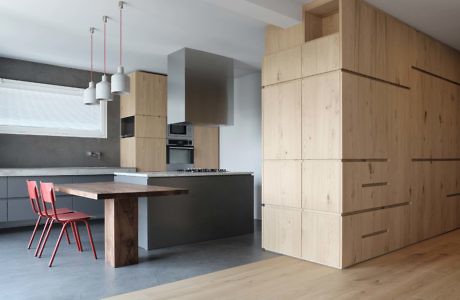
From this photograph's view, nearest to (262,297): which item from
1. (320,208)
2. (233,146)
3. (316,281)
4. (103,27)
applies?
(316,281)

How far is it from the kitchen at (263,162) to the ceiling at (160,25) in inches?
1.1

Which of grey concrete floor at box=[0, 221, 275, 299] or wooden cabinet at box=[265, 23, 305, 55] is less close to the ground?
wooden cabinet at box=[265, 23, 305, 55]

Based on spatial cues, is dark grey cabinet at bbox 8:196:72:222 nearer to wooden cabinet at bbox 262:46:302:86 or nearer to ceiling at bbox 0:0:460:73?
ceiling at bbox 0:0:460:73

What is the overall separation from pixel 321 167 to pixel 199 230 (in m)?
1.76

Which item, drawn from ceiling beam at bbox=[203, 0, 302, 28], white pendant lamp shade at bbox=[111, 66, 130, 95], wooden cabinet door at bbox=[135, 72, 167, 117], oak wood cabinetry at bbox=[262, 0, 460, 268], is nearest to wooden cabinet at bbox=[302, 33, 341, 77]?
oak wood cabinetry at bbox=[262, 0, 460, 268]

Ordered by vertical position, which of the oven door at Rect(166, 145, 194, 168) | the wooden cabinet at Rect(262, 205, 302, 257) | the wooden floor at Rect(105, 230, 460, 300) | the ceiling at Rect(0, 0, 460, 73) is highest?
the ceiling at Rect(0, 0, 460, 73)

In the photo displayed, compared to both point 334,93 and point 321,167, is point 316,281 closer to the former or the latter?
point 321,167

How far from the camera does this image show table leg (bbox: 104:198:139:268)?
11.2 ft

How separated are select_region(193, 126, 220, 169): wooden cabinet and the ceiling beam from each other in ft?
11.1

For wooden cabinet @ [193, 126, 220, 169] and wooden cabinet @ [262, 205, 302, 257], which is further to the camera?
wooden cabinet @ [193, 126, 220, 169]

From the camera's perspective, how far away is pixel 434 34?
4500 mm

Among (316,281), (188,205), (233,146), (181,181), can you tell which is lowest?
(316,281)

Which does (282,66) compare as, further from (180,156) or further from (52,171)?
(52,171)

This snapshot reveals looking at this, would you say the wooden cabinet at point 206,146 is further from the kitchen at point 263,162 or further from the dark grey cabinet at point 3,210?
the dark grey cabinet at point 3,210
